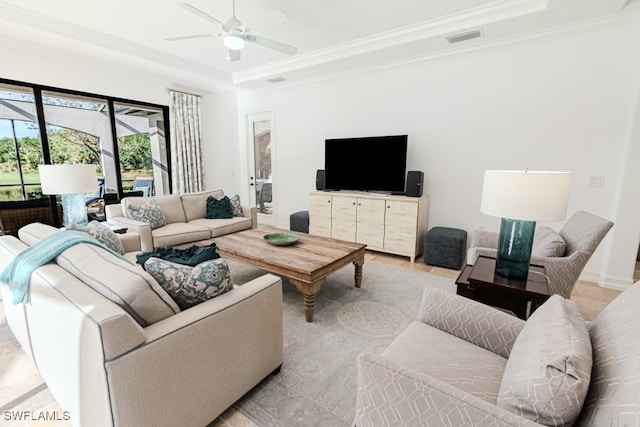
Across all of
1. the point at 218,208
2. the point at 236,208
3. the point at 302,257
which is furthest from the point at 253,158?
the point at 302,257

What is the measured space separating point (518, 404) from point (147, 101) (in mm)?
5704

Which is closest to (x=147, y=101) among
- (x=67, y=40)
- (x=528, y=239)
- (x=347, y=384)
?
(x=67, y=40)

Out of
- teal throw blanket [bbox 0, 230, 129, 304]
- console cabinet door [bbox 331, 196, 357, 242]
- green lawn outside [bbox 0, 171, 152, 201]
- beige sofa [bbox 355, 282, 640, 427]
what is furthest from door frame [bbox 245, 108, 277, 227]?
beige sofa [bbox 355, 282, 640, 427]

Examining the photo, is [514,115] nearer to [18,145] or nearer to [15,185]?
[18,145]

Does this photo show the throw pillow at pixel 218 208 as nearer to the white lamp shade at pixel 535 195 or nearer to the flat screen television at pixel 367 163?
the flat screen television at pixel 367 163

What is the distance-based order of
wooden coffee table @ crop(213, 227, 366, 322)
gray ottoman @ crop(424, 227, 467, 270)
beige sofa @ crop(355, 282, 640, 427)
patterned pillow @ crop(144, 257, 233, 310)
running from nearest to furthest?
beige sofa @ crop(355, 282, 640, 427) → patterned pillow @ crop(144, 257, 233, 310) → wooden coffee table @ crop(213, 227, 366, 322) → gray ottoman @ crop(424, 227, 467, 270)

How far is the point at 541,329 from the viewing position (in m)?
0.99

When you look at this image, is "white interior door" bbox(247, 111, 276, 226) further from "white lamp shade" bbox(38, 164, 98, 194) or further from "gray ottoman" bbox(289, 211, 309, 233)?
"white lamp shade" bbox(38, 164, 98, 194)

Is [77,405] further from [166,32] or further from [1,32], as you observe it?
[1,32]

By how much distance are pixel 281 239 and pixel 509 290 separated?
204 cm

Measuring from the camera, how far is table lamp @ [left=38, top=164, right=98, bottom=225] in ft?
9.36

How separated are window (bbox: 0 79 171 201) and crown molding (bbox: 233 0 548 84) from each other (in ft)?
6.91

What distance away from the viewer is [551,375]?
768 millimetres
